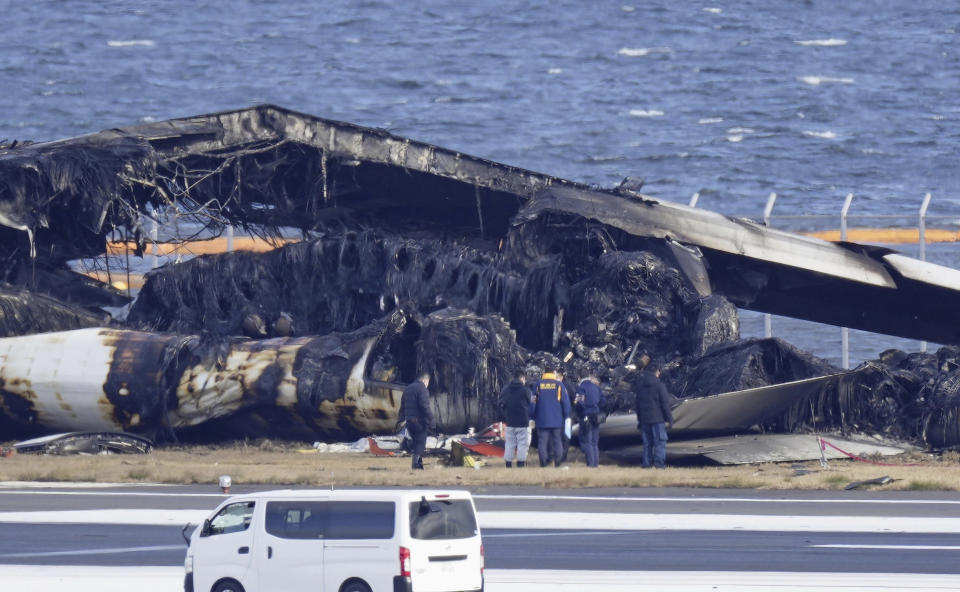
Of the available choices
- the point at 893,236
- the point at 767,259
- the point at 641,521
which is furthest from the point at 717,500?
the point at 893,236

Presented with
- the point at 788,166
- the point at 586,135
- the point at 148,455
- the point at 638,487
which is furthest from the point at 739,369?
the point at 586,135

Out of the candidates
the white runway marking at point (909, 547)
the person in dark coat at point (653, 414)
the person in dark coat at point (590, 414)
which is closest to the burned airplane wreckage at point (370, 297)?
the person in dark coat at point (590, 414)

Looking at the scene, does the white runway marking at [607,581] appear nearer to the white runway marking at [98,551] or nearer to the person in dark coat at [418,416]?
the white runway marking at [98,551]

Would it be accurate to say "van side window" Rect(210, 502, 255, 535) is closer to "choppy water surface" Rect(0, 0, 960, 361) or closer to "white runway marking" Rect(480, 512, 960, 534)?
"white runway marking" Rect(480, 512, 960, 534)

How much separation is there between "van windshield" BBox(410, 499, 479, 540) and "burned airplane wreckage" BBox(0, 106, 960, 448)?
1303 cm

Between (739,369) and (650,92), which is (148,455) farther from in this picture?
(650,92)

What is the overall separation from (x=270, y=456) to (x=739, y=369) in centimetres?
935

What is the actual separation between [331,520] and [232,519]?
1104 millimetres

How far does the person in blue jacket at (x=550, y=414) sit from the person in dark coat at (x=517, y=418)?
0.78ft

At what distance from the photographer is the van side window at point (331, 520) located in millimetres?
12305

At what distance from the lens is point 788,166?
69125mm

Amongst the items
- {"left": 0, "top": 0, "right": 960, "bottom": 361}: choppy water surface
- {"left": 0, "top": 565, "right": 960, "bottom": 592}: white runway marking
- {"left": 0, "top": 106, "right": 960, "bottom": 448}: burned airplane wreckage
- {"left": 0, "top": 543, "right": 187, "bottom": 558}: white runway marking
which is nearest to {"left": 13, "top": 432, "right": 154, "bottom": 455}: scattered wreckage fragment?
{"left": 0, "top": 106, "right": 960, "bottom": 448}: burned airplane wreckage

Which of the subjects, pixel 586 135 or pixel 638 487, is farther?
pixel 586 135

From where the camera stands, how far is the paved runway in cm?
1384
